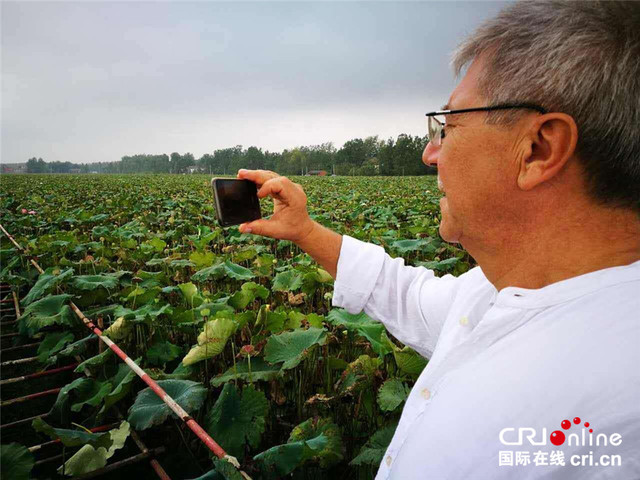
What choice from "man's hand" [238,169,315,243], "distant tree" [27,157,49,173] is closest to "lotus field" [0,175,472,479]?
"man's hand" [238,169,315,243]

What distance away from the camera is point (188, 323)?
2.16 meters

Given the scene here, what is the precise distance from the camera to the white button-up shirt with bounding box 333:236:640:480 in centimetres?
63

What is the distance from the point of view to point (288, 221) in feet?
4.51

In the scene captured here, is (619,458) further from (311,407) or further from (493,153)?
(311,407)

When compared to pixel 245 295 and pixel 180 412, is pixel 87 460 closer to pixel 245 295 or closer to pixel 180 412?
pixel 180 412

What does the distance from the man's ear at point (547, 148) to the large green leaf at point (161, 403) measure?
1.24m

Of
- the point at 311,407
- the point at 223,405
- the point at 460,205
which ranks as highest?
the point at 460,205

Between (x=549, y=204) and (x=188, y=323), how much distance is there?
181 cm

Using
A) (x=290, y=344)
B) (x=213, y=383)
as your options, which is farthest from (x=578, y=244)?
(x=213, y=383)

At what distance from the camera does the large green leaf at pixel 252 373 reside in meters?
1.71

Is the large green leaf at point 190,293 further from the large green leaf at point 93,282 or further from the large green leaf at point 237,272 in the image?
the large green leaf at point 93,282

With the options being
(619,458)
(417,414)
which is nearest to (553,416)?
(619,458)

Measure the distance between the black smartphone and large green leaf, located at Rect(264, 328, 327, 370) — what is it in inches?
24.5

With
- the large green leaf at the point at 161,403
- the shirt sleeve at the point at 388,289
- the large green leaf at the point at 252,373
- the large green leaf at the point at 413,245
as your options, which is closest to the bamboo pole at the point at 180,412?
the large green leaf at the point at 161,403
